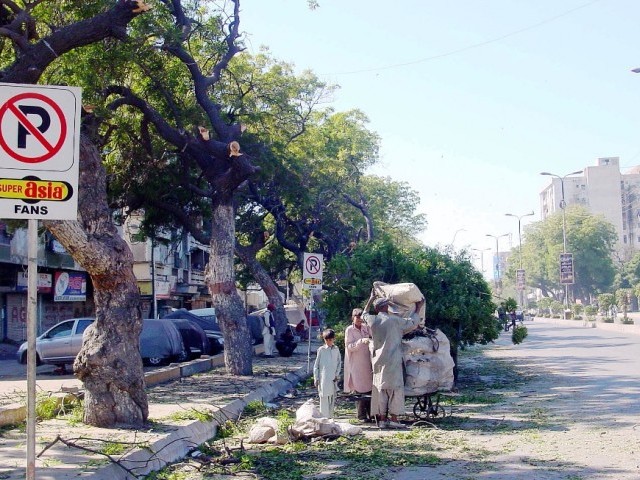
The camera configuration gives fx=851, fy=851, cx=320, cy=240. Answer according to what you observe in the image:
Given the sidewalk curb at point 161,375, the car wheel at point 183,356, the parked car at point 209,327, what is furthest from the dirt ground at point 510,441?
the parked car at point 209,327

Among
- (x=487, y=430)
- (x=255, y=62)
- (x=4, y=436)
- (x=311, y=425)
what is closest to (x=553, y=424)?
(x=487, y=430)

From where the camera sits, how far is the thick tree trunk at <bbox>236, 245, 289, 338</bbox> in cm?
3275

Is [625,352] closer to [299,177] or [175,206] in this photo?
[299,177]

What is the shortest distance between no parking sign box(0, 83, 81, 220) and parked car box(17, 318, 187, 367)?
755 inches

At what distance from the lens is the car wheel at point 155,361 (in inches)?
977

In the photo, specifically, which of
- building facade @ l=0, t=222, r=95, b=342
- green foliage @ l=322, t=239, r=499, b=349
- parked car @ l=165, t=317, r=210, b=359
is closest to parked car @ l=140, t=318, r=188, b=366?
parked car @ l=165, t=317, r=210, b=359

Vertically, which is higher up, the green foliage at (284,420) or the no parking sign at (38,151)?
the no parking sign at (38,151)

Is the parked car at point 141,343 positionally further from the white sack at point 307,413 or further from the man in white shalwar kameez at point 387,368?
the white sack at point 307,413

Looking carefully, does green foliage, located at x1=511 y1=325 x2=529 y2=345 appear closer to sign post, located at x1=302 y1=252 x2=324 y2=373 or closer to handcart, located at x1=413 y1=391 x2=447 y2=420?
sign post, located at x1=302 y1=252 x2=324 y2=373

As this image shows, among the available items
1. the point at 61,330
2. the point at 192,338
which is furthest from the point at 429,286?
the point at 61,330

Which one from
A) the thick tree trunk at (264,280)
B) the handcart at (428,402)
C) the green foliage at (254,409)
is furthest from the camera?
the thick tree trunk at (264,280)

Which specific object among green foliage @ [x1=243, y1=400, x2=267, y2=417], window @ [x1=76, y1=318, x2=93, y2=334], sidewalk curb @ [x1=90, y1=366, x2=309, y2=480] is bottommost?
green foliage @ [x1=243, y1=400, x2=267, y2=417]

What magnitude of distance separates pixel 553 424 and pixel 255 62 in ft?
66.4

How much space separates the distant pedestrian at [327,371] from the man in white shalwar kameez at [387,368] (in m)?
0.60
